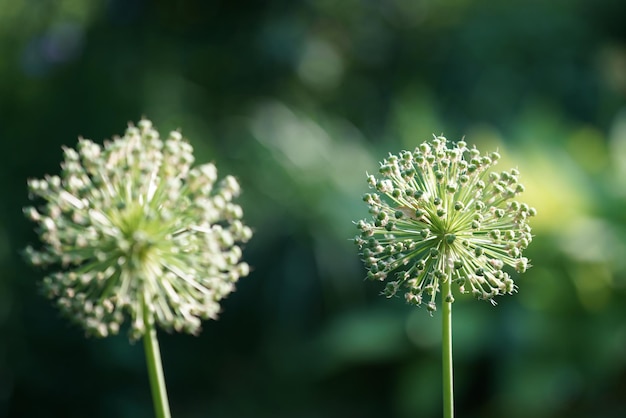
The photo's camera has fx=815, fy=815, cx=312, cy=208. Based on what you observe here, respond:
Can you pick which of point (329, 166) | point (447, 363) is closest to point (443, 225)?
point (447, 363)

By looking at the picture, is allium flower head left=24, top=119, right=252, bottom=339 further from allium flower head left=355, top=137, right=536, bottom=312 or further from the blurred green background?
the blurred green background

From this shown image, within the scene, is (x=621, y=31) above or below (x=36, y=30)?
above

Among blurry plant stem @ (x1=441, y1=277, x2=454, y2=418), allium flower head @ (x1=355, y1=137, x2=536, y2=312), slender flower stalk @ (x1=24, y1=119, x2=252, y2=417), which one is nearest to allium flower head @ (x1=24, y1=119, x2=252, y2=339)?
slender flower stalk @ (x1=24, y1=119, x2=252, y2=417)

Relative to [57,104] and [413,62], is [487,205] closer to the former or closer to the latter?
[57,104]

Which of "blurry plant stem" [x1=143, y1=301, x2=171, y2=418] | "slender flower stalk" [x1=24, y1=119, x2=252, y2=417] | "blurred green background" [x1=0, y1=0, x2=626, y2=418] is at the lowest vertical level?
"blurry plant stem" [x1=143, y1=301, x2=171, y2=418]

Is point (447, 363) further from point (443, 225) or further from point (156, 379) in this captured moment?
point (156, 379)

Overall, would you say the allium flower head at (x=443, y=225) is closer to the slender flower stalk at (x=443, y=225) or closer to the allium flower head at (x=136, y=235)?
the slender flower stalk at (x=443, y=225)

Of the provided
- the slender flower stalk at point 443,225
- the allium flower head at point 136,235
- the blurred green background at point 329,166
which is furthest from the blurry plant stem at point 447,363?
the blurred green background at point 329,166

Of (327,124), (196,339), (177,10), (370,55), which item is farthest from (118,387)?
(370,55)
